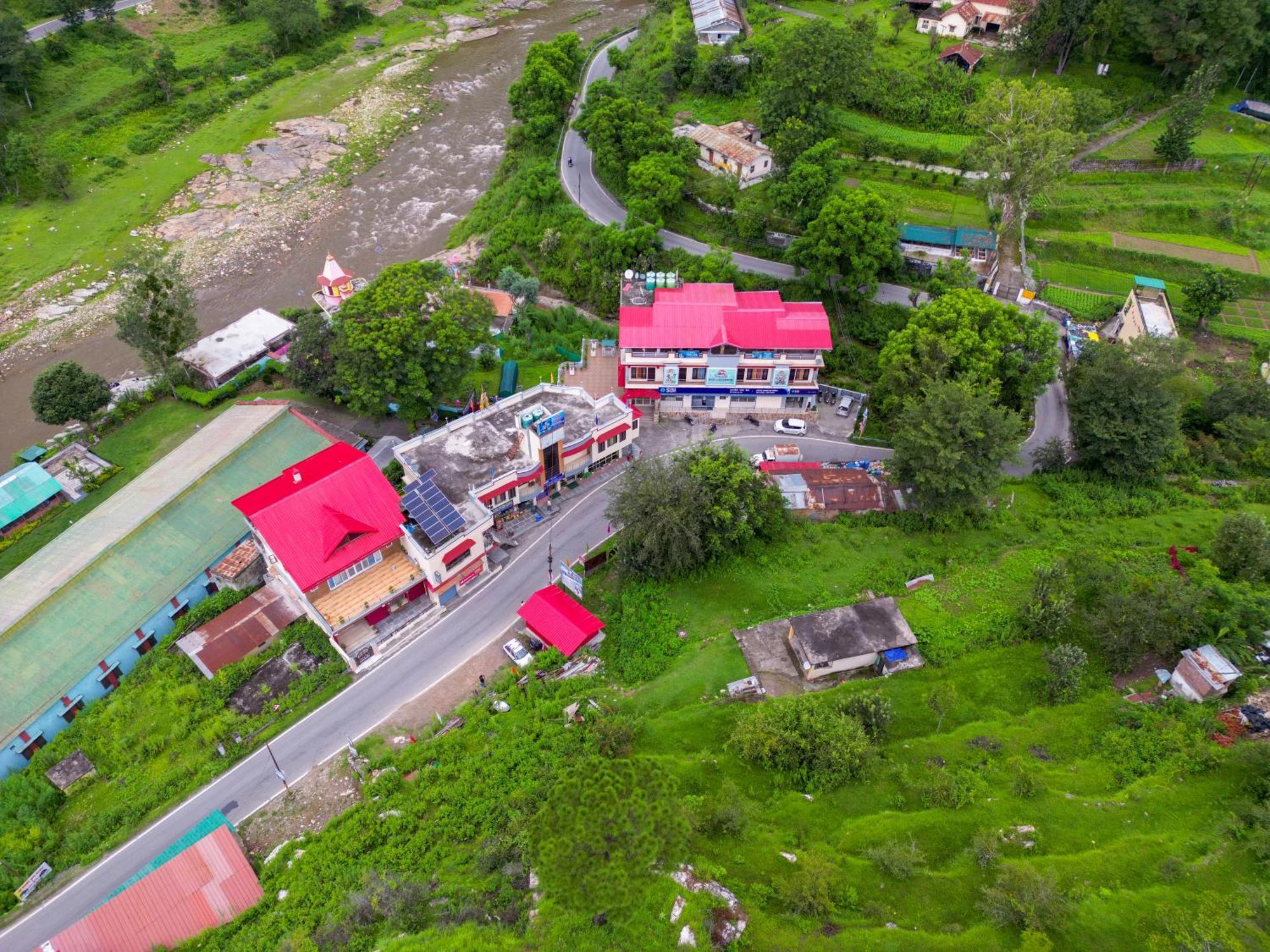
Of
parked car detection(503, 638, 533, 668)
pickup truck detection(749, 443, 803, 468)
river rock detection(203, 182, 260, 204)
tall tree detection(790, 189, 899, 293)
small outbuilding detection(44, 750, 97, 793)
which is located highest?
tall tree detection(790, 189, 899, 293)

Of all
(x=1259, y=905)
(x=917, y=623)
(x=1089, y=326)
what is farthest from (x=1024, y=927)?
(x=1089, y=326)

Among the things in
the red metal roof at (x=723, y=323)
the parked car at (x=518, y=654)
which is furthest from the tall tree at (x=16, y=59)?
the parked car at (x=518, y=654)

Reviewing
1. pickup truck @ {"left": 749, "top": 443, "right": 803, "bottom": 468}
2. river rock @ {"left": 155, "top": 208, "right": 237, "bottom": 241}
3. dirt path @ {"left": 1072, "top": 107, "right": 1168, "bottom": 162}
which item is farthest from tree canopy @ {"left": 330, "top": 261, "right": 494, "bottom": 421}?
dirt path @ {"left": 1072, "top": 107, "right": 1168, "bottom": 162}

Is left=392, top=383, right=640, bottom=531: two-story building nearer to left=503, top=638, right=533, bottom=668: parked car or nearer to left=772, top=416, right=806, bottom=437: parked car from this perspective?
left=503, top=638, right=533, bottom=668: parked car

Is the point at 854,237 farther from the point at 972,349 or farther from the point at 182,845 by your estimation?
the point at 182,845

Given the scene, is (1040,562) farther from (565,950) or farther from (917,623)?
(565,950)

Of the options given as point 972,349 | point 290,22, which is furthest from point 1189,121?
point 290,22
